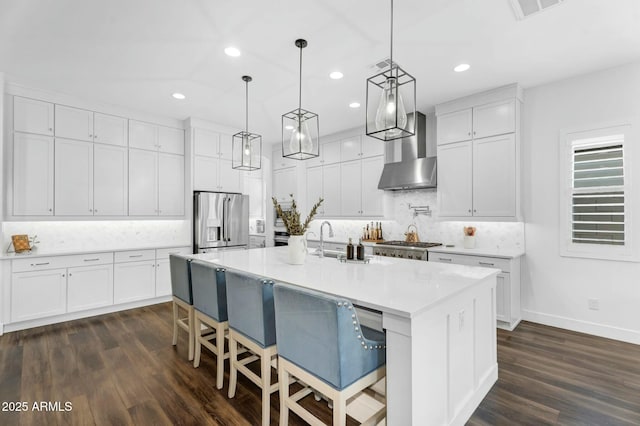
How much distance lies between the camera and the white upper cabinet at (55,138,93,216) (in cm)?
411

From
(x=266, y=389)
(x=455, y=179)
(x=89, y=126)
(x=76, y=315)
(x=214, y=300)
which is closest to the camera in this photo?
(x=266, y=389)

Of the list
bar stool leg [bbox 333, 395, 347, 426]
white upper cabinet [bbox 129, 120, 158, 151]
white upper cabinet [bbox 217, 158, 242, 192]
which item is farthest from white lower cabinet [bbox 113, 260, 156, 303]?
bar stool leg [bbox 333, 395, 347, 426]

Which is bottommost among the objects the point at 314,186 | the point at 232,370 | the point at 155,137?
the point at 232,370

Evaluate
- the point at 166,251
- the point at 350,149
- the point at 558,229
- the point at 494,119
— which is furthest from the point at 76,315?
the point at 558,229

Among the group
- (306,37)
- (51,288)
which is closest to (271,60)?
(306,37)

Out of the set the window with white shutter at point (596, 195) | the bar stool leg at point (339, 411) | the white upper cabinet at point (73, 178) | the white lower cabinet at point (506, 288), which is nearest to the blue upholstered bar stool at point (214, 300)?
the bar stool leg at point (339, 411)

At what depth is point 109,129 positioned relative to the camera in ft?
14.9

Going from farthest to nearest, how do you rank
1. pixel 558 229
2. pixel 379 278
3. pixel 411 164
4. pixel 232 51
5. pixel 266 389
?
pixel 411 164 < pixel 558 229 < pixel 232 51 < pixel 379 278 < pixel 266 389

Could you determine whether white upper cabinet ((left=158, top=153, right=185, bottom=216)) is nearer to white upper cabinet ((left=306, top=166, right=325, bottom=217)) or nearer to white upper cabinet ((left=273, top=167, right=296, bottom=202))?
white upper cabinet ((left=273, top=167, right=296, bottom=202))

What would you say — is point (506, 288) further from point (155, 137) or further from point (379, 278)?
point (155, 137)

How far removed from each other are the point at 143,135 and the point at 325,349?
4785mm

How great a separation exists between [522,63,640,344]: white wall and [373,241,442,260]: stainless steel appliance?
4.09 feet

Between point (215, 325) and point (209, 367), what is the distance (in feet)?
2.02

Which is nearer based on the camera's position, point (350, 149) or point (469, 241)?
point (469, 241)
